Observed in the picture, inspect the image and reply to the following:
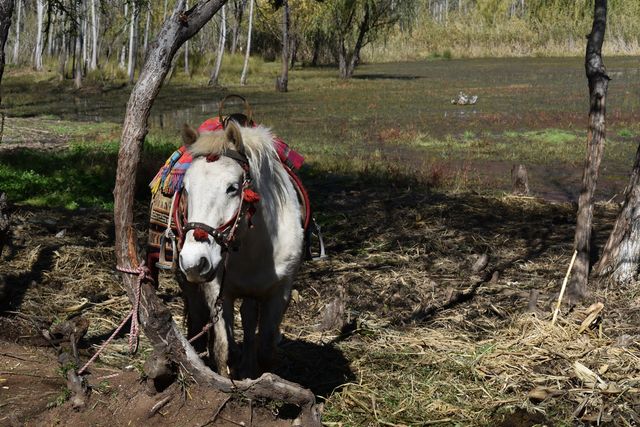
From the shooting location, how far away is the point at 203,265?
412 centimetres

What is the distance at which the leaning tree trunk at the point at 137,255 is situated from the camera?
16.0 ft

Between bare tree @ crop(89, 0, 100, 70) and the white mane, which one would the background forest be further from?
the white mane

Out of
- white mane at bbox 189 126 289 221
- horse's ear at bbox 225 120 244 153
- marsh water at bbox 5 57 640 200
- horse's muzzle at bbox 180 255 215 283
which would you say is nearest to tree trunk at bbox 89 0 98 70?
marsh water at bbox 5 57 640 200

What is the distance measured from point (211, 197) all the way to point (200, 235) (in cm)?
28

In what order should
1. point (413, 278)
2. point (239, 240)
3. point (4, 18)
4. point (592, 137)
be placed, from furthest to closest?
point (413, 278), point (592, 137), point (4, 18), point (239, 240)

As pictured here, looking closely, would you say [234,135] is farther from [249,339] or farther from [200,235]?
[249,339]

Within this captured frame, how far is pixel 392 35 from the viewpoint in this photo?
77625 millimetres

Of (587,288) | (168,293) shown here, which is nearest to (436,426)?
(587,288)

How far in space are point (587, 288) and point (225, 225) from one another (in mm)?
4461

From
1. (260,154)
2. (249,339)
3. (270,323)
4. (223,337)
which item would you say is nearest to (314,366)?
(249,339)

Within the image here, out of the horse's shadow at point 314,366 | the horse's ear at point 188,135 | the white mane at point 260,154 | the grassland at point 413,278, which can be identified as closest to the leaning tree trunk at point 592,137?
the grassland at point 413,278

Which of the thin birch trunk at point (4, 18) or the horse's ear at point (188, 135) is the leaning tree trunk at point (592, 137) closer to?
the horse's ear at point (188, 135)

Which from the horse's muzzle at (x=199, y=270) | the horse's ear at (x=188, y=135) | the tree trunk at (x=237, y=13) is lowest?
the horse's muzzle at (x=199, y=270)

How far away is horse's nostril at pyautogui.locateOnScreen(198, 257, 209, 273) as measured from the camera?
4098 mm
